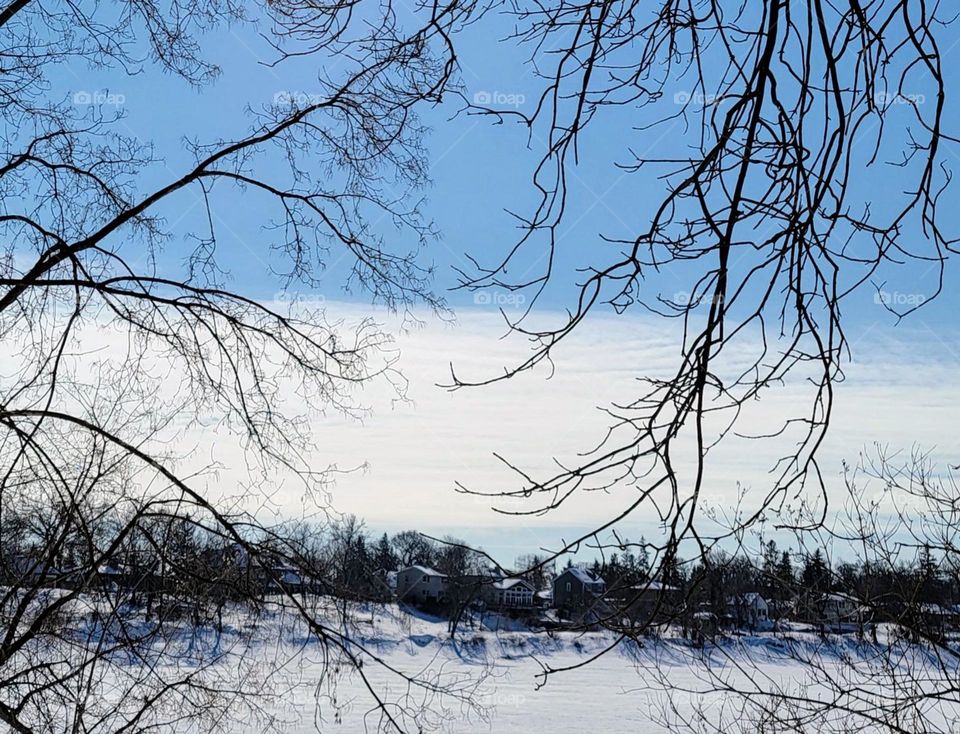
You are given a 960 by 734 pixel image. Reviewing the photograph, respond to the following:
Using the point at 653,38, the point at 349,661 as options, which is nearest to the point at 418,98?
the point at 653,38

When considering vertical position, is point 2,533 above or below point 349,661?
above

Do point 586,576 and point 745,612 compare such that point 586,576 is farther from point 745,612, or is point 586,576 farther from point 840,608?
point 840,608

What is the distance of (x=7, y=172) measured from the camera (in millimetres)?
6000

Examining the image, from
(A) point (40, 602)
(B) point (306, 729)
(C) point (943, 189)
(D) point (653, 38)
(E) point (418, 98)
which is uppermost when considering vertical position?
(D) point (653, 38)

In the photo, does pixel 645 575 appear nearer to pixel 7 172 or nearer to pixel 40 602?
pixel 7 172

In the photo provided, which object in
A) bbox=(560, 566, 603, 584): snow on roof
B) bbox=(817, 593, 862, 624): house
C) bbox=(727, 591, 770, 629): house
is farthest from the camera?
bbox=(817, 593, 862, 624): house

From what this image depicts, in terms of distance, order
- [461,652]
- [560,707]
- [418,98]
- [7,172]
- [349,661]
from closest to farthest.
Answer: [418,98] < [349,661] < [7,172] < [560,707] < [461,652]

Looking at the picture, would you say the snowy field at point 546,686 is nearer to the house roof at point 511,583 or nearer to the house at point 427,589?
the house at point 427,589

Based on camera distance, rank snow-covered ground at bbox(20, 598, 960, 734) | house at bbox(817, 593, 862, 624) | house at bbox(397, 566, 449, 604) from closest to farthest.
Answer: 1. house at bbox(817, 593, 862, 624)
2. snow-covered ground at bbox(20, 598, 960, 734)
3. house at bbox(397, 566, 449, 604)

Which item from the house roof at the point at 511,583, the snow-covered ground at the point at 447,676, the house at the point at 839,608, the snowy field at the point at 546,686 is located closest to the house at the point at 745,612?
the snow-covered ground at the point at 447,676

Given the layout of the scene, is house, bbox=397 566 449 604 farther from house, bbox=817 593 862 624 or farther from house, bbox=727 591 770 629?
house, bbox=727 591 770 629

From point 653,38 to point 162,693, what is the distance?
21.1 ft

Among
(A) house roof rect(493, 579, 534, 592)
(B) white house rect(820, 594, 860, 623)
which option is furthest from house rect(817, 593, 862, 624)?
(A) house roof rect(493, 579, 534, 592)

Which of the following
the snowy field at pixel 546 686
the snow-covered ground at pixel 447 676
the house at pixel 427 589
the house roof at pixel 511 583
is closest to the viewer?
the house roof at pixel 511 583
